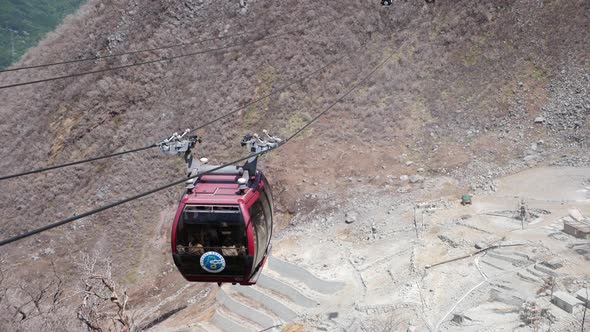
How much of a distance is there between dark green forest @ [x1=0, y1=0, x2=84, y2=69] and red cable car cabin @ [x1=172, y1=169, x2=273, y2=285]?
300 ft

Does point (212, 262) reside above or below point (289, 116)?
above

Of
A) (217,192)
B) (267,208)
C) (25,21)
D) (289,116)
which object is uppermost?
(217,192)

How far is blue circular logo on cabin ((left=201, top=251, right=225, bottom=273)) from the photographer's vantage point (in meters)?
9.91

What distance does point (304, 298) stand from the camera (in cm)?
1564

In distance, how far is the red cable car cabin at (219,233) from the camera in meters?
9.66

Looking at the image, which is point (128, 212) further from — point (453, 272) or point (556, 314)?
point (556, 314)

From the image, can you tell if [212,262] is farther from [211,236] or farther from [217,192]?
[217,192]

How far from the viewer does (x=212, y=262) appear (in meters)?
9.98

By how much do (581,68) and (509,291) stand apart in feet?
45.4

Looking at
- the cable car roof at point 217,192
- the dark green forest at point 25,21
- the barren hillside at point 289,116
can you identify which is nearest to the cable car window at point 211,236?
the cable car roof at point 217,192

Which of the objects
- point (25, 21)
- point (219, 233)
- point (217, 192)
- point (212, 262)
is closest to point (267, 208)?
point (217, 192)

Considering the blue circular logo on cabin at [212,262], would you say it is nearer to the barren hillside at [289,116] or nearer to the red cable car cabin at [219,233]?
the red cable car cabin at [219,233]

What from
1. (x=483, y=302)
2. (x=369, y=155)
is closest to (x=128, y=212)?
(x=369, y=155)

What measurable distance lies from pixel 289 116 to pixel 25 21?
327 feet
